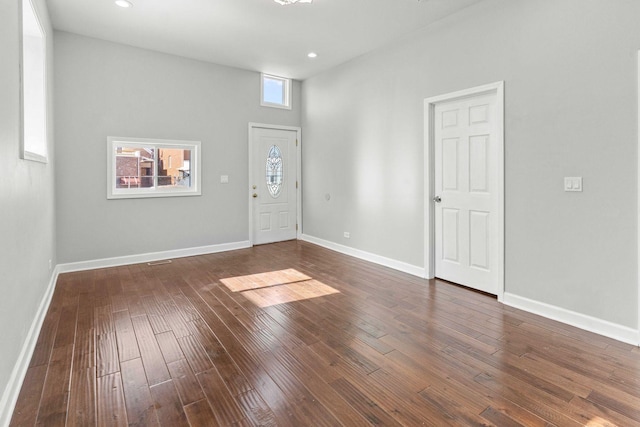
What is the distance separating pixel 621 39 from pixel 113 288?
Result: 5.29m

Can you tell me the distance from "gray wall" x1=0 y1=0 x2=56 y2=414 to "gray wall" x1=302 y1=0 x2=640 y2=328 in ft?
12.5

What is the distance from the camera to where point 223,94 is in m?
5.65

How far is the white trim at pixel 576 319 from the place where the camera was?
103 inches

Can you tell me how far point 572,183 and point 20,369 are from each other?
4243mm

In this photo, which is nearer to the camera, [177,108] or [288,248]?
[177,108]

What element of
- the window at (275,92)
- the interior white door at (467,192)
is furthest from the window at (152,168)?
the interior white door at (467,192)

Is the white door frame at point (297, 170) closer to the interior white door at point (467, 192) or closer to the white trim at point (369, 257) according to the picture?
the white trim at point (369, 257)

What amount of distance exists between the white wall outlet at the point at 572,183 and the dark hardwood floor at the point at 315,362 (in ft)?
3.87

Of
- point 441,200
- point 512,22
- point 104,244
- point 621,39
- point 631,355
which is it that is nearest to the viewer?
point 631,355

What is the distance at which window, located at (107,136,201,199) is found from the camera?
190 inches

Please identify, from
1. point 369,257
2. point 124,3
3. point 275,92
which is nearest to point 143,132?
point 124,3

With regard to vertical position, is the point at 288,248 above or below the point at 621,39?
below

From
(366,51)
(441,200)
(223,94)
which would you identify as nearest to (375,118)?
(366,51)

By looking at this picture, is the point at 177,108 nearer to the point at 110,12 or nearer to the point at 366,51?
the point at 110,12
